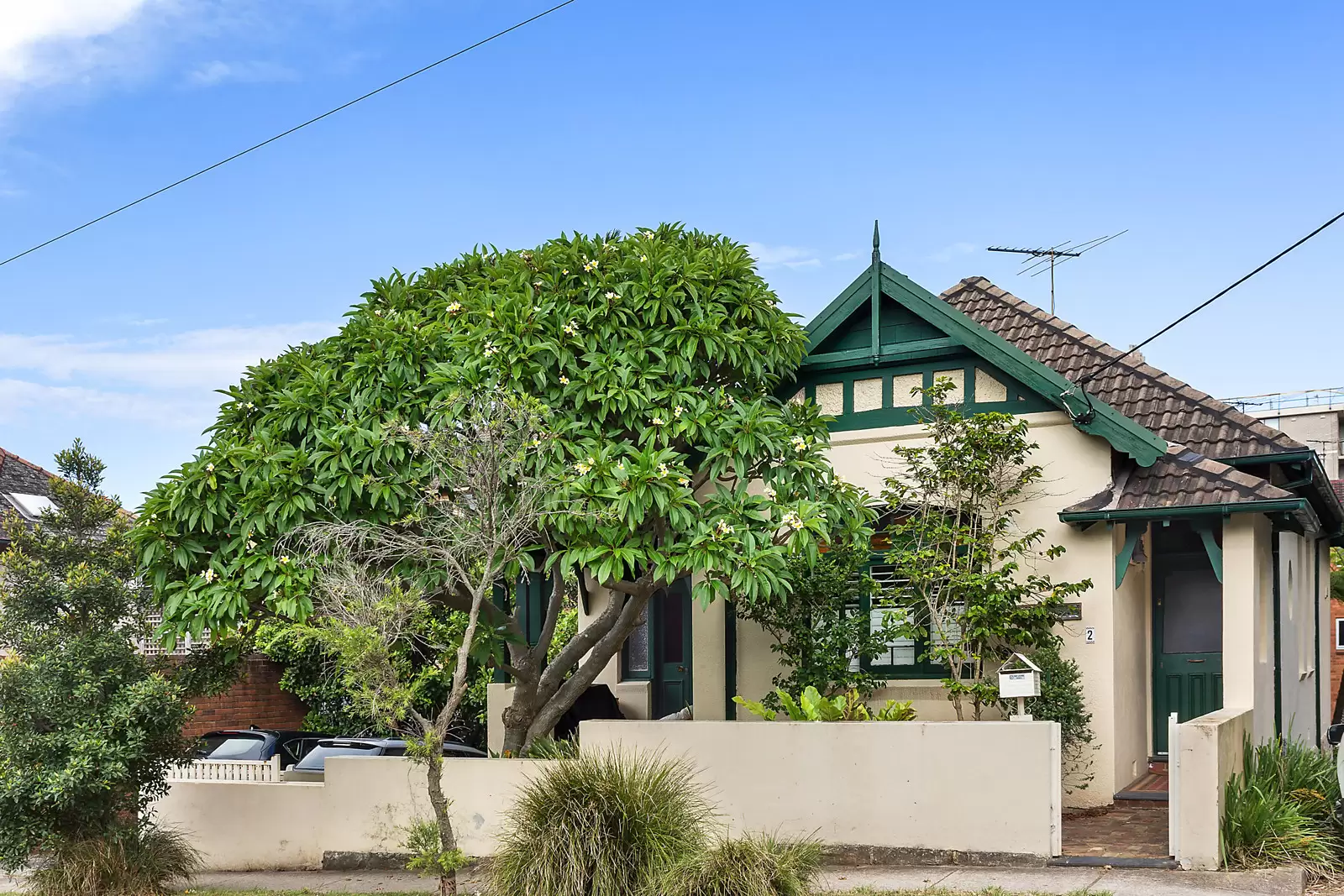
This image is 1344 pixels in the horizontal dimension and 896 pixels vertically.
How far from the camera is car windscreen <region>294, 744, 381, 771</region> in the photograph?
14938 mm

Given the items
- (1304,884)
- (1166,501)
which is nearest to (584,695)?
(1166,501)

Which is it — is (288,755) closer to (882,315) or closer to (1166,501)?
(882,315)

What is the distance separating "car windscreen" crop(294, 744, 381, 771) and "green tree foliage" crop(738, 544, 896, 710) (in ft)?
16.4

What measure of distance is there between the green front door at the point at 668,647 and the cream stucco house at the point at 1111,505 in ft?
1.57

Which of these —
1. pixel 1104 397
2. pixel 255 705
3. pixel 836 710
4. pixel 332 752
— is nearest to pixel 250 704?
pixel 255 705

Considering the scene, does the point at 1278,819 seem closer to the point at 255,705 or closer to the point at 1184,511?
the point at 1184,511

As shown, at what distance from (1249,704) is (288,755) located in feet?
39.5

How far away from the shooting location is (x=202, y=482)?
38.5ft

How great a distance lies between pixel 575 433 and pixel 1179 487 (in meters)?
6.02

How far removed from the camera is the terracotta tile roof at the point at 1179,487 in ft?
40.0

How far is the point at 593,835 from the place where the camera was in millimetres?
9227

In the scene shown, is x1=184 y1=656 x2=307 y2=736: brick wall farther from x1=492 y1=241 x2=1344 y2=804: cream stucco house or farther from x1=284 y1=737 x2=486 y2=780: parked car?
x1=492 y1=241 x2=1344 y2=804: cream stucco house

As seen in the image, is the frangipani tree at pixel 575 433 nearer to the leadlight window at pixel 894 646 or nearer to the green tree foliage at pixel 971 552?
the green tree foliage at pixel 971 552

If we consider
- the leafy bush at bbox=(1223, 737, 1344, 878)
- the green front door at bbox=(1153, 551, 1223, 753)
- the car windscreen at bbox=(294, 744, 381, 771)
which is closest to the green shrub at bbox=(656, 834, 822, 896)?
the leafy bush at bbox=(1223, 737, 1344, 878)
